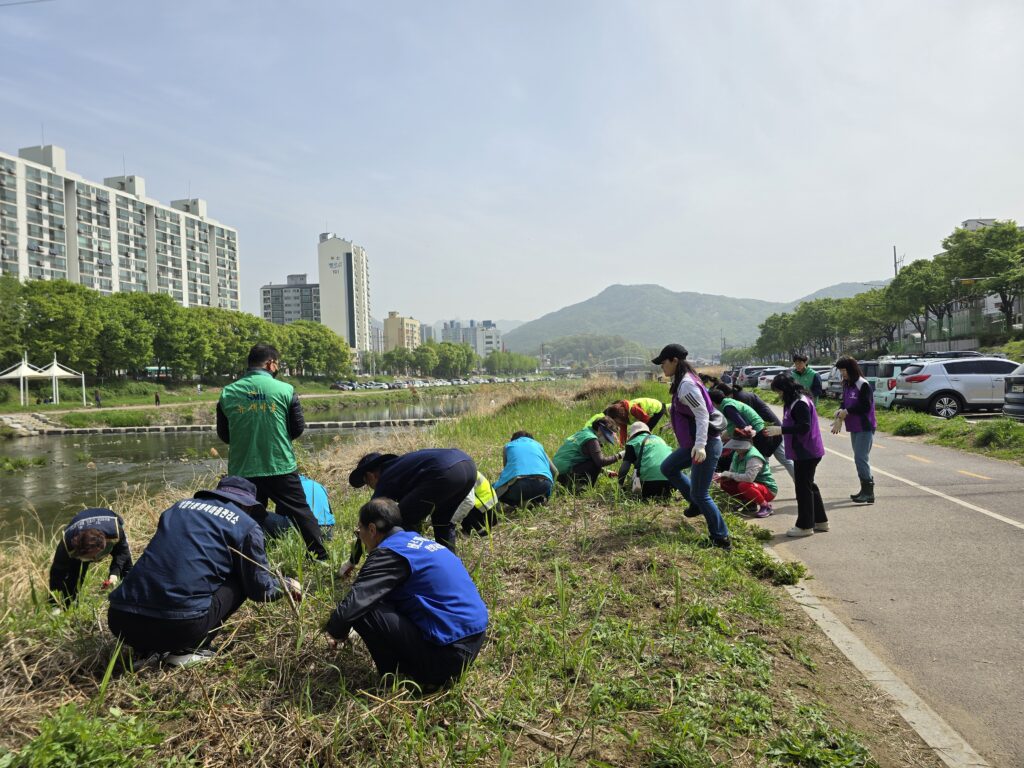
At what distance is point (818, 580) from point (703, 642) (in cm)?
198

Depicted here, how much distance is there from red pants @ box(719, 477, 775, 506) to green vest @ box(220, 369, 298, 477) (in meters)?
5.04

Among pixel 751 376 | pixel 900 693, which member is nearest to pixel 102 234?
pixel 751 376

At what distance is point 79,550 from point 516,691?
10.0ft

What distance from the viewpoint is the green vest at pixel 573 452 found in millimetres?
7711

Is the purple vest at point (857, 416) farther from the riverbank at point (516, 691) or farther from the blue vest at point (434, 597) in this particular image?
the blue vest at point (434, 597)

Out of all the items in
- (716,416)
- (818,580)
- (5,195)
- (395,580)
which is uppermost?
(5,195)

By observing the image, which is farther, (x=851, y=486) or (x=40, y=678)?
(x=851, y=486)

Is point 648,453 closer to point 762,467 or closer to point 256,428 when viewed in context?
point 762,467

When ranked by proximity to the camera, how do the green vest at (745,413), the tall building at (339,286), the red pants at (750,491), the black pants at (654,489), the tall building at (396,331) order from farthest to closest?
the tall building at (396,331) → the tall building at (339,286) → the red pants at (750,491) → the green vest at (745,413) → the black pants at (654,489)

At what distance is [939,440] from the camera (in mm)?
12742

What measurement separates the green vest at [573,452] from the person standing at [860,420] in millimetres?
3004

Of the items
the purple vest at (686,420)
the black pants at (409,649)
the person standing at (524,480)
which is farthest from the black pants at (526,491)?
the black pants at (409,649)

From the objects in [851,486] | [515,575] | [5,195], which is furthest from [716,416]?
[5,195]

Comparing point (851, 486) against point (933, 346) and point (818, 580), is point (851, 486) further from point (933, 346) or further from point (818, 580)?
point (933, 346)
